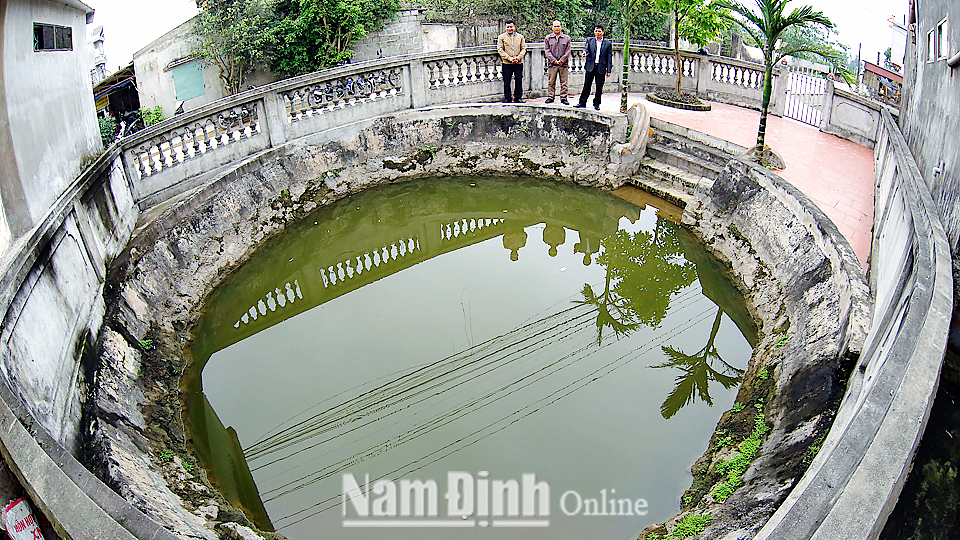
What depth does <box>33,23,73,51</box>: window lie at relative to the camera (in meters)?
6.02

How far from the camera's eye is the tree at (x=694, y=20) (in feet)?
35.2

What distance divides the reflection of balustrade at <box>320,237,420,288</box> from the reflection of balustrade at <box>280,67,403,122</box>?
8.49ft

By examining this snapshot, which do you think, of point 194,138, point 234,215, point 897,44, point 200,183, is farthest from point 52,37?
point 897,44

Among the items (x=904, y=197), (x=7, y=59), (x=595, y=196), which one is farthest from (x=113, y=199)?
(x=904, y=197)

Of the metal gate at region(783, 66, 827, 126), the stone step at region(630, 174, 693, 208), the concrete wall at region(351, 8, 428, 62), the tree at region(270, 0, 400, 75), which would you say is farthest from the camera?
the concrete wall at region(351, 8, 428, 62)

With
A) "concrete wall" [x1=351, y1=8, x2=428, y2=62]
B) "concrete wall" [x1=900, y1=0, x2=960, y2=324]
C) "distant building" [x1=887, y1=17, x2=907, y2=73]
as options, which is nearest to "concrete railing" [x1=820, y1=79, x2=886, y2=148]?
"concrete wall" [x1=900, y1=0, x2=960, y2=324]

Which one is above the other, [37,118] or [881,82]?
[37,118]

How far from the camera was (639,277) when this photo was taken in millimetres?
8102

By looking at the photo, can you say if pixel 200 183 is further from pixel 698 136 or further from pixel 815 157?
pixel 815 157

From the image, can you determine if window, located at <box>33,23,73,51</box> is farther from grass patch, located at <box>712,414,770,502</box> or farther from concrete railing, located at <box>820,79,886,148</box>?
concrete railing, located at <box>820,79,886,148</box>

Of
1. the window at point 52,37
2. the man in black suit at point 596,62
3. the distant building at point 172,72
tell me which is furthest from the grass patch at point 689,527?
the distant building at point 172,72

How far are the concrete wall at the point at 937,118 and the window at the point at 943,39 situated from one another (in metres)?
A: 0.06

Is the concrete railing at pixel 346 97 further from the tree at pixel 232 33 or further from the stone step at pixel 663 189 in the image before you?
the tree at pixel 232 33

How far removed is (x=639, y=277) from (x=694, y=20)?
18.6ft
